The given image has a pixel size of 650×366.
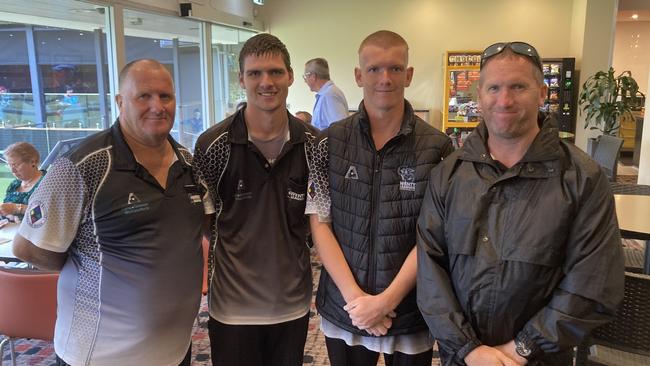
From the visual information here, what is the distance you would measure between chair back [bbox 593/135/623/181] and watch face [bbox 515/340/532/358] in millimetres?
3650

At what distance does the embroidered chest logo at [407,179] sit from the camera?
5.09 ft

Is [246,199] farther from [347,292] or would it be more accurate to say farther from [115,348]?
[115,348]

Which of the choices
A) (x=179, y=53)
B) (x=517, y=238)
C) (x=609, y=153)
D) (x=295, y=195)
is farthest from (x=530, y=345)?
(x=179, y=53)

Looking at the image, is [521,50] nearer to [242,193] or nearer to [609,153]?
[242,193]

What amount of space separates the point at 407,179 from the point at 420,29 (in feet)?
25.7

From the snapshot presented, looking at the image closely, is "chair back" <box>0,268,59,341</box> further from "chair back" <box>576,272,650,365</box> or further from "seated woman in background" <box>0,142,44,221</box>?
"chair back" <box>576,272,650,365</box>

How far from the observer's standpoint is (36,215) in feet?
4.78

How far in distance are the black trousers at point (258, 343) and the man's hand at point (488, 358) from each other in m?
0.68

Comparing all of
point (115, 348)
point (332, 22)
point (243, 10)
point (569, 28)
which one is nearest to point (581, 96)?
point (569, 28)

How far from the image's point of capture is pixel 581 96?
25.5ft

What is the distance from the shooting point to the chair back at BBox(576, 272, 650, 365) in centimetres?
152

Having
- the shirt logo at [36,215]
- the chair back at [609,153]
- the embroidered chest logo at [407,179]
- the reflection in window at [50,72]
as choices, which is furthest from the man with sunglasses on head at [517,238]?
Result: the reflection in window at [50,72]

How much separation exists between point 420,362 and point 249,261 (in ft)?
2.18

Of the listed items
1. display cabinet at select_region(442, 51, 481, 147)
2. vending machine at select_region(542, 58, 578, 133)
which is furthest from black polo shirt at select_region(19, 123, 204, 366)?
vending machine at select_region(542, 58, 578, 133)
